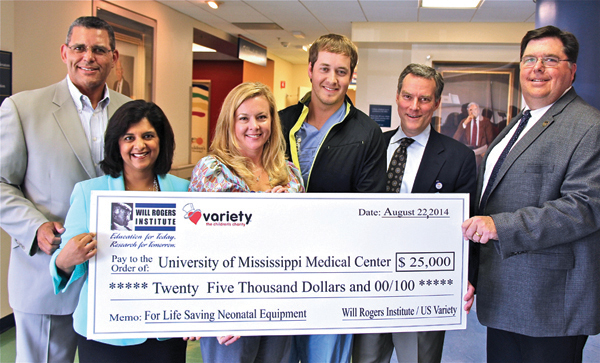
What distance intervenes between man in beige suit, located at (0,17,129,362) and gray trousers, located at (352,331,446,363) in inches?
55.4

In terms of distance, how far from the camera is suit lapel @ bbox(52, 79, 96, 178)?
1.99 m

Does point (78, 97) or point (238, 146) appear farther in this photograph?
point (78, 97)

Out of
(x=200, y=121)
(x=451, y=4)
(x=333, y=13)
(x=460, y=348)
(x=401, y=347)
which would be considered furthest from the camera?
(x=200, y=121)

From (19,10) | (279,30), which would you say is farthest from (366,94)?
(19,10)

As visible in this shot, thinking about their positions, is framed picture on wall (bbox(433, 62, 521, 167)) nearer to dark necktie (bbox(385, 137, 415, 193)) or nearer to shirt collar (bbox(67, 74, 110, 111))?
dark necktie (bbox(385, 137, 415, 193))

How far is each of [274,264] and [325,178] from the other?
54 cm

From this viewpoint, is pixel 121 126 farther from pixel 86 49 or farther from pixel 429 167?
pixel 429 167

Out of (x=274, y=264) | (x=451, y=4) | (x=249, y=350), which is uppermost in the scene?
(x=451, y=4)

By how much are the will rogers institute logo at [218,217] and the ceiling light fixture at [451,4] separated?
4.59 m

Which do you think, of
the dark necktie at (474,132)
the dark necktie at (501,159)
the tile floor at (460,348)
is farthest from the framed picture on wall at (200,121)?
the dark necktie at (501,159)

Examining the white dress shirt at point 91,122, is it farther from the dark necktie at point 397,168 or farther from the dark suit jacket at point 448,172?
the dark suit jacket at point 448,172

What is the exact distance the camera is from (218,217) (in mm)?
1668

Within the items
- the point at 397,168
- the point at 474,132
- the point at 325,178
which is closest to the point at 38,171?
the point at 325,178

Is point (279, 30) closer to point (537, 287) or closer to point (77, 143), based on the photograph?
point (77, 143)
